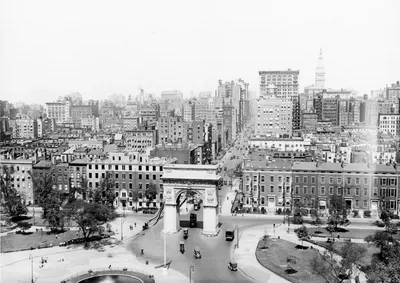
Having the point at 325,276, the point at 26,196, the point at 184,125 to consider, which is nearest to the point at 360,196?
the point at 325,276

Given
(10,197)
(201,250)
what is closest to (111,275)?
(201,250)

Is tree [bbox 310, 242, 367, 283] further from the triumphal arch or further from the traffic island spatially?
the triumphal arch

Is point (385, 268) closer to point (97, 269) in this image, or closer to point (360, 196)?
point (97, 269)

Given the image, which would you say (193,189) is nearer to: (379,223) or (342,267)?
(342,267)

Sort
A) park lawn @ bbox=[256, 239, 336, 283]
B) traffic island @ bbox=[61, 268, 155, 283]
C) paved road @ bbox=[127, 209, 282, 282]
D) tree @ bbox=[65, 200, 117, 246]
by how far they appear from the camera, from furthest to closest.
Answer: tree @ bbox=[65, 200, 117, 246] < paved road @ bbox=[127, 209, 282, 282] < park lawn @ bbox=[256, 239, 336, 283] < traffic island @ bbox=[61, 268, 155, 283]

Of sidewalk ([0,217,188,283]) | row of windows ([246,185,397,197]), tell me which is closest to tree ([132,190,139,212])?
sidewalk ([0,217,188,283])

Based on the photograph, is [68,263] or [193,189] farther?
[193,189]

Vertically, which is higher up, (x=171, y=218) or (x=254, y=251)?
(x=171, y=218)
